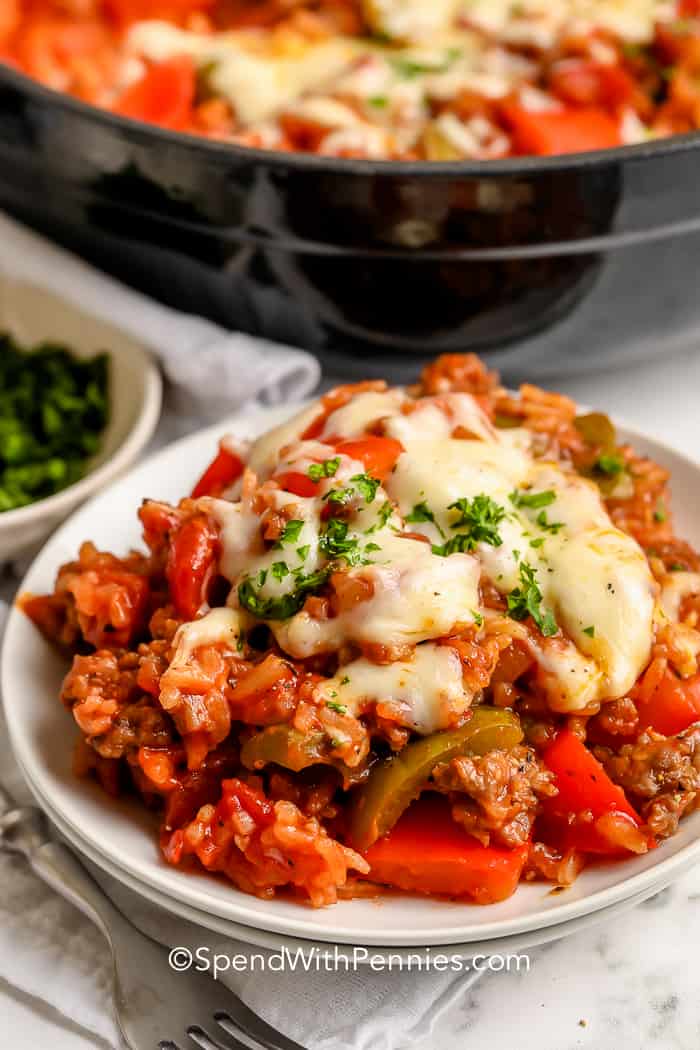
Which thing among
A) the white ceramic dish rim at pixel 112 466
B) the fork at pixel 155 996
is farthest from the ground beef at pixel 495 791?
the white ceramic dish rim at pixel 112 466

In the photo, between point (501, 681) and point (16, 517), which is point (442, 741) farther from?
point (16, 517)

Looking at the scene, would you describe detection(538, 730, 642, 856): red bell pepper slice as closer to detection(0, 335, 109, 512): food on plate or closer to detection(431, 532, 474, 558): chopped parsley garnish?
detection(431, 532, 474, 558): chopped parsley garnish

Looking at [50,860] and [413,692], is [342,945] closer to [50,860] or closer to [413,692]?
[413,692]

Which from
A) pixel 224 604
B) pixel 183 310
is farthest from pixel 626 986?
pixel 183 310

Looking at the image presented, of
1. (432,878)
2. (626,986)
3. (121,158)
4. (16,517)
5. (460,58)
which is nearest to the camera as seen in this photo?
(432,878)

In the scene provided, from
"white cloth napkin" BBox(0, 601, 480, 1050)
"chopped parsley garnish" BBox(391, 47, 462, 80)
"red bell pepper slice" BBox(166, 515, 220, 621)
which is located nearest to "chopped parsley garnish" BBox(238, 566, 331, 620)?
"red bell pepper slice" BBox(166, 515, 220, 621)

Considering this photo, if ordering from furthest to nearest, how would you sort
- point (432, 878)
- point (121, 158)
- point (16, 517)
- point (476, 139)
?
1. point (476, 139)
2. point (121, 158)
3. point (16, 517)
4. point (432, 878)

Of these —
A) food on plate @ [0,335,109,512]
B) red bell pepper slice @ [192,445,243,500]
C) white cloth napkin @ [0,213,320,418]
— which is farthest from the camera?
white cloth napkin @ [0,213,320,418]
